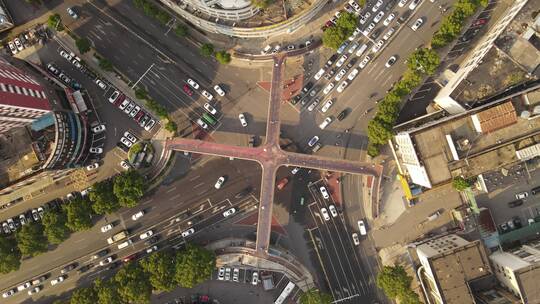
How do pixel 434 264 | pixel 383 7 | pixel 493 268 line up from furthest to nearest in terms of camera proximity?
pixel 383 7 → pixel 493 268 → pixel 434 264

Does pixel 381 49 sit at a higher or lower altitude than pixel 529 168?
higher

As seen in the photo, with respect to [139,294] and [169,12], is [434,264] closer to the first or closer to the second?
[139,294]

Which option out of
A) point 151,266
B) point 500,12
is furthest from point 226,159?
point 500,12

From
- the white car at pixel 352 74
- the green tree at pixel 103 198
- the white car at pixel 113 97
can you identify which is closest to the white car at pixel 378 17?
the white car at pixel 352 74

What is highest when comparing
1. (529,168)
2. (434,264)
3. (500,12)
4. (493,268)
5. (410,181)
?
(500,12)

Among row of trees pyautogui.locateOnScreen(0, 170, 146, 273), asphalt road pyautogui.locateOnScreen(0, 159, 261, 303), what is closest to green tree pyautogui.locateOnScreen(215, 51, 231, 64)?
asphalt road pyautogui.locateOnScreen(0, 159, 261, 303)

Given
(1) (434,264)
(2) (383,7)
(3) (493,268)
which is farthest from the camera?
(2) (383,7)

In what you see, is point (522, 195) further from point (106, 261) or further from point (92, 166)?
point (92, 166)
